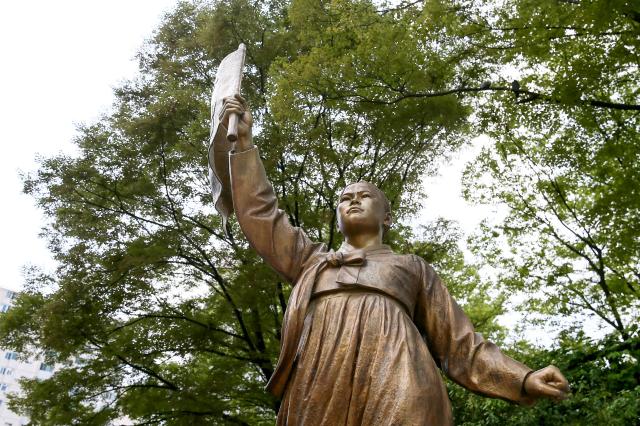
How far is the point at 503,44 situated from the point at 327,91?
9.21ft

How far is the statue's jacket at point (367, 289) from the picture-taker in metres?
3.32

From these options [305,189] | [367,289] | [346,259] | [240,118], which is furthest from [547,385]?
[305,189]

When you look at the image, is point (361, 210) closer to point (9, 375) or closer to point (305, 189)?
point (305, 189)

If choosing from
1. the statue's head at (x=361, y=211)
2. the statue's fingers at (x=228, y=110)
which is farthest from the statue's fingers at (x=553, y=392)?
the statue's fingers at (x=228, y=110)

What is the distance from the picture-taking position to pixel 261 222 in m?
3.79

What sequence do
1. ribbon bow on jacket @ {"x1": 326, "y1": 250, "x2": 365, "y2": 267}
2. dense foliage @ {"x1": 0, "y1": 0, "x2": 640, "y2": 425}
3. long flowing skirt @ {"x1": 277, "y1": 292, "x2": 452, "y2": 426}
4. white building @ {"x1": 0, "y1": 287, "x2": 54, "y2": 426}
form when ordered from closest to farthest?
long flowing skirt @ {"x1": 277, "y1": 292, "x2": 452, "y2": 426} → ribbon bow on jacket @ {"x1": 326, "y1": 250, "x2": 365, "y2": 267} → dense foliage @ {"x1": 0, "y1": 0, "x2": 640, "y2": 425} → white building @ {"x1": 0, "y1": 287, "x2": 54, "y2": 426}

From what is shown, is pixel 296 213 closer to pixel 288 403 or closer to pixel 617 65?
pixel 617 65

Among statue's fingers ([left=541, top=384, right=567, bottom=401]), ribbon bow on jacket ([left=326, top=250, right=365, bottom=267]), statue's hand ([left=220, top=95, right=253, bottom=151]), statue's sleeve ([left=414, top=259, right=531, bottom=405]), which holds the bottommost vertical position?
statue's fingers ([left=541, top=384, right=567, bottom=401])

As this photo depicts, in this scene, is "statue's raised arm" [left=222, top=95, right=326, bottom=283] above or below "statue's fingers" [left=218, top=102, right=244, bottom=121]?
below

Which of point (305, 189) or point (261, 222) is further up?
point (305, 189)

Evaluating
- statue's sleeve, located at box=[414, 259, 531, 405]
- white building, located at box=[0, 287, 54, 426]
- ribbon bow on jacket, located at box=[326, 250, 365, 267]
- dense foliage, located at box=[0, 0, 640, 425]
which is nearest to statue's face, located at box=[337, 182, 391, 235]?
ribbon bow on jacket, located at box=[326, 250, 365, 267]

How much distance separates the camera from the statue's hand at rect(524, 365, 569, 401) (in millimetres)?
3068

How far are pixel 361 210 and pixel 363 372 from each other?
1145 mm

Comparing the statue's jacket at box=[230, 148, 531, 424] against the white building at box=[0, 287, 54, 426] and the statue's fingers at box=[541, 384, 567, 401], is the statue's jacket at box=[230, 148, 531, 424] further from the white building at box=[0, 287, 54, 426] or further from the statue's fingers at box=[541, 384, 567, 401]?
the white building at box=[0, 287, 54, 426]
